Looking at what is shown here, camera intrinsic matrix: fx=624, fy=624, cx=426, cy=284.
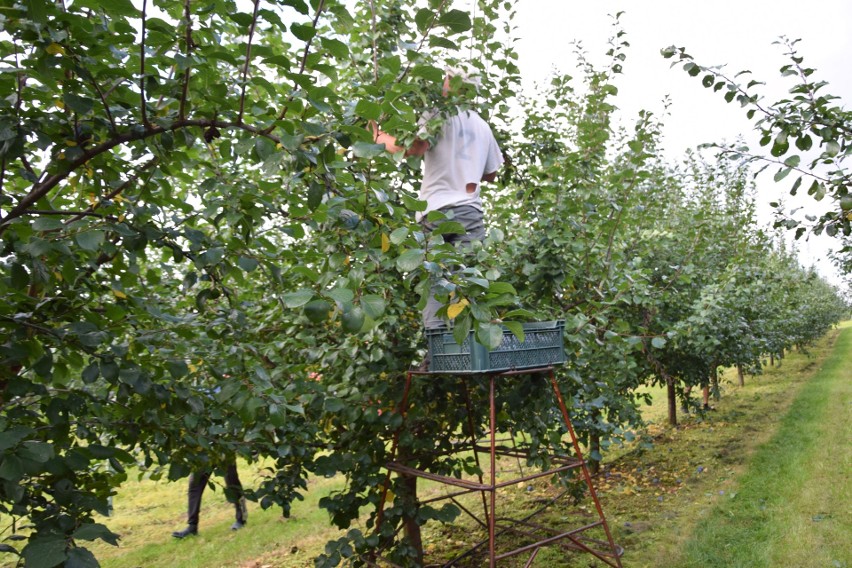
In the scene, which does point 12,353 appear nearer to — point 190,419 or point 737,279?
point 190,419

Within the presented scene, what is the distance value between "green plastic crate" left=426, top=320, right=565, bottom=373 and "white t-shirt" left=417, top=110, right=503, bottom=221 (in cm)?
81

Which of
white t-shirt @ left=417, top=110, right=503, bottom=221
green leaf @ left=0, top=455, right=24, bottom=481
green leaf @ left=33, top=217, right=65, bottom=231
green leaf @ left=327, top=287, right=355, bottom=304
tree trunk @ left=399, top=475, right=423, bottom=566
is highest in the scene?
white t-shirt @ left=417, top=110, right=503, bottom=221

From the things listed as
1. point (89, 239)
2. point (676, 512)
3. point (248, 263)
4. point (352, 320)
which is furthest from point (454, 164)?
point (676, 512)

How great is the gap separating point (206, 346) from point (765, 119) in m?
2.49

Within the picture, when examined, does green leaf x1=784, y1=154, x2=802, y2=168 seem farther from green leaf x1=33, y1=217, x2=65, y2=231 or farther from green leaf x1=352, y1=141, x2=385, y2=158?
green leaf x1=33, y1=217, x2=65, y2=231

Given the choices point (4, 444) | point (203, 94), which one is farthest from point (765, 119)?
point (4, 444)

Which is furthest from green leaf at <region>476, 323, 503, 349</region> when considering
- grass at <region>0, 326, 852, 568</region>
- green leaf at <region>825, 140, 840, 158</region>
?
grass at <region>0, 326, 852, 568</region>

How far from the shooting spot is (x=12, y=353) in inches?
67.8

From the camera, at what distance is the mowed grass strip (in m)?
4.43

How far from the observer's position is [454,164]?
3.47 metres

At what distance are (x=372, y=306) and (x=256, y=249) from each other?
1.35 meters

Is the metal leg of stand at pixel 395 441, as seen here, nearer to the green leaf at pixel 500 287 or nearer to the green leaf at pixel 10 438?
the green leaf at pixel 500 287

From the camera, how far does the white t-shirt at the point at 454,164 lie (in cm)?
346

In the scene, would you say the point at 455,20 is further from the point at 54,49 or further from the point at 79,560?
the point at 79,560
